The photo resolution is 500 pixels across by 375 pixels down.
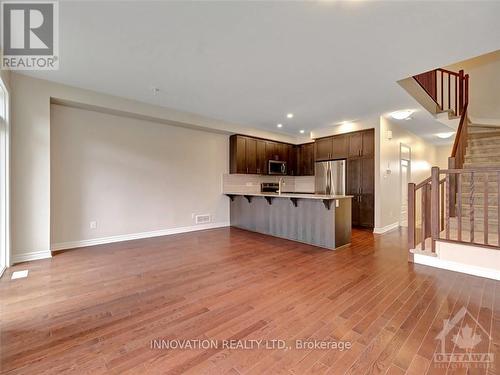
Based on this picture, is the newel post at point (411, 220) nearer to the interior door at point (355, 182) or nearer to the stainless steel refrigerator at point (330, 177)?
the interior door at point (355, 182)

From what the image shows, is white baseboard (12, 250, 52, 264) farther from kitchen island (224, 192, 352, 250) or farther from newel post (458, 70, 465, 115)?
newel post (458, 70, 465, 115)

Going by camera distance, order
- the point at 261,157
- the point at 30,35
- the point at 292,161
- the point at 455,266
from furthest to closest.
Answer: the point at 292,161
the point at 261,157
the point at 455,266
the point at 30,35

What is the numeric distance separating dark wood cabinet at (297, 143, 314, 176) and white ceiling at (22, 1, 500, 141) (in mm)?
3035

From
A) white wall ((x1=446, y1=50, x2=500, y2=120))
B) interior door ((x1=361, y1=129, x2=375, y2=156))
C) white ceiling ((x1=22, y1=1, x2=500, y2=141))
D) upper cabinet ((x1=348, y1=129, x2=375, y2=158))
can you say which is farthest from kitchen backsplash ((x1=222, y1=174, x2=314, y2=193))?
white wall ((x1=446, y1=50, x2=500, y2=120))

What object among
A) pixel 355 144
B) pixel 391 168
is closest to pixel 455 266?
pixel 391 168

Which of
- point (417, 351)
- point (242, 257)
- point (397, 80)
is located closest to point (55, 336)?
point (242, 257)

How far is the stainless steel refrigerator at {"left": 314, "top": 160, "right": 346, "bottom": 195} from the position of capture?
6214 millimetres

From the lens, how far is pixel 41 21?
2.24 metres

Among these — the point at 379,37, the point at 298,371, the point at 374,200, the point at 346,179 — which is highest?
the point at 379,37

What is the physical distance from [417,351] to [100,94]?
17.2 ft

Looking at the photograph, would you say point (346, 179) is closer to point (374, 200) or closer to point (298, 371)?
point (374, 200)

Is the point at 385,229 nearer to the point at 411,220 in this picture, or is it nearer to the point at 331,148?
the point at 411,220

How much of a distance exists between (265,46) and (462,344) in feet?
10.4

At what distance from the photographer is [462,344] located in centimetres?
164
